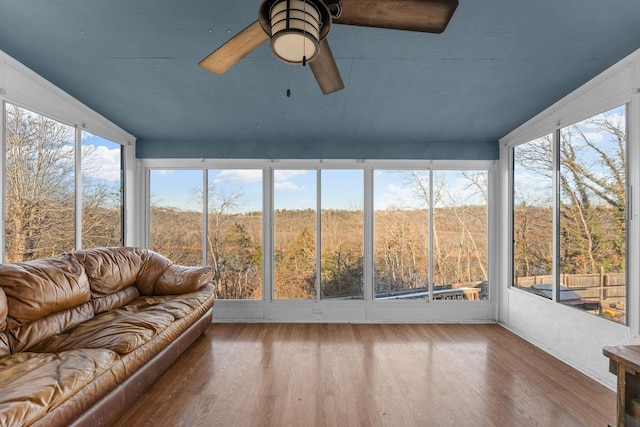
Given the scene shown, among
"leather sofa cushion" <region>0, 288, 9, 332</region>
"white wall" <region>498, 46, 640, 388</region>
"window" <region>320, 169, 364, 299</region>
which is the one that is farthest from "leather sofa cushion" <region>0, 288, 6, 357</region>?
"white wall" <region>498, 46, 640, 388</region>

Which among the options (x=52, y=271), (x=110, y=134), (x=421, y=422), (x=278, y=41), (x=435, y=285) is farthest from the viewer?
(x=435, y=285)

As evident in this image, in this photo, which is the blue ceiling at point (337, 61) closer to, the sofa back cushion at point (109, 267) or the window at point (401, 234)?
the window at point (401, 234)

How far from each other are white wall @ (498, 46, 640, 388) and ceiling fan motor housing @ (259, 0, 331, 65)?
2585 mm

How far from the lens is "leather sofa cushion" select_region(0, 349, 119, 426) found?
58.6 inches

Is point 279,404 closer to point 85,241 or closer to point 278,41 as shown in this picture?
point 278,41

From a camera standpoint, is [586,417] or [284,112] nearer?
[586,417]

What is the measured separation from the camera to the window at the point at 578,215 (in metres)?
2.64

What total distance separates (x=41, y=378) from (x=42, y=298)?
2.70 ft

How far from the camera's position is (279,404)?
2.32m

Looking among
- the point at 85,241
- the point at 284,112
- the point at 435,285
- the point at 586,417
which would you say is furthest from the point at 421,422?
the point at 85,241

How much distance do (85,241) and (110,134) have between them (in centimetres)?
128

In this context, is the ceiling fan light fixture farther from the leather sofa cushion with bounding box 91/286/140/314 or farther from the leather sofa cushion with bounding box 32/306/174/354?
the leather sofa cushion with bounding box 91/286/140/314

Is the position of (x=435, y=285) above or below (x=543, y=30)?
below

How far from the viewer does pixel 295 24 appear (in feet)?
4.39
